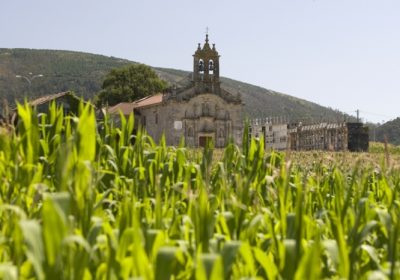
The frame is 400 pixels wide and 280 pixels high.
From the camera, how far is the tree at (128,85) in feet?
230

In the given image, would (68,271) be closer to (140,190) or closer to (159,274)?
(159,274)

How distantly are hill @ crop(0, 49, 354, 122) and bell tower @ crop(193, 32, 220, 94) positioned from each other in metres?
76.7

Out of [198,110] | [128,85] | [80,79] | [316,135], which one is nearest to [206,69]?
[198,110]

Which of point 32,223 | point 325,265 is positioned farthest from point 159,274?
point 325,265

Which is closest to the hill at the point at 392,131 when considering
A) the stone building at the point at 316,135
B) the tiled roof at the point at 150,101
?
the stone building at the point at 316,135

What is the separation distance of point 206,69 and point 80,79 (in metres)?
94.7

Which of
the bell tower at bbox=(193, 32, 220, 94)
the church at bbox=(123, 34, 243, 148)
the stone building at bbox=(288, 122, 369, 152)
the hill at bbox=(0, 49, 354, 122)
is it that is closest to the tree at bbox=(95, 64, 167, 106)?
the church at bbox=(123, 34, 243, 148)

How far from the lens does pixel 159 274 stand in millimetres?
1889

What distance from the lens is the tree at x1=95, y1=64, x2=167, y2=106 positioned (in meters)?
70.2

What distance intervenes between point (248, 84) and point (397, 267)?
185 meters

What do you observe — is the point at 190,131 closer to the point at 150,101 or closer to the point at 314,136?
the point at 150,101

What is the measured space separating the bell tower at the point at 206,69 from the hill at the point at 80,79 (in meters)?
76.7

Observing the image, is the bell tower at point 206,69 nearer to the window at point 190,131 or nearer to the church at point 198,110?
the church at point 198,110

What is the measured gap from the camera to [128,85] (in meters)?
72.1
